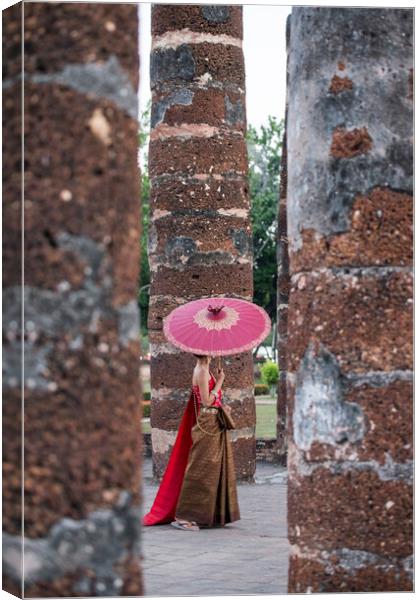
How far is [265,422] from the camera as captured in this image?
63.3ft

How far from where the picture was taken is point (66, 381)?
3371 millimetres

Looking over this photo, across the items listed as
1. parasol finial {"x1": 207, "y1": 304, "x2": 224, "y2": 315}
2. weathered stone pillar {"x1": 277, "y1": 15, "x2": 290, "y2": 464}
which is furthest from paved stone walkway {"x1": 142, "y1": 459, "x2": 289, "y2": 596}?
weathered stone pillar {"x1": 277, "y1": 15, "x2": 290, "y2": 464}

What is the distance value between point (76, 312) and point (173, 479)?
5.90 meters

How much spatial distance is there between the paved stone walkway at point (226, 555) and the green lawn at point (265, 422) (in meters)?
5.14

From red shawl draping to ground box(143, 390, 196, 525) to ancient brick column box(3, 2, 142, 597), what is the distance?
5.59 meters

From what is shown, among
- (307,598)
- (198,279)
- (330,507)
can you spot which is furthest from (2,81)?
(198,279)

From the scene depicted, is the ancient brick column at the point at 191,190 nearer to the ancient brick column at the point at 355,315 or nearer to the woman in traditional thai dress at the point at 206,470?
the woman in traditional thai dress at the point at 206,470

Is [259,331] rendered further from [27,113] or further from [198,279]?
[27,113]

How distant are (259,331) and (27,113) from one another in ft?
18.2

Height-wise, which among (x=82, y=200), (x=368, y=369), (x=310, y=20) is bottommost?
(x=368, y=369)

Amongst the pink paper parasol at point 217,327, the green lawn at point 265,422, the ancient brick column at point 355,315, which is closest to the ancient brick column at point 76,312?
the ancient brick column at point 355,315

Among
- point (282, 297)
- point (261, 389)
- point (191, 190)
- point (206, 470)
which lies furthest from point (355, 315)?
point (261, 389)

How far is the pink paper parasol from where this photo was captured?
28.5 feet

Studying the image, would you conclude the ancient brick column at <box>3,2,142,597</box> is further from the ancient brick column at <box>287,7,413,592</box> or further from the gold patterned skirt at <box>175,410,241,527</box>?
the gold patterned skirt at <box>175,410,241,527</box>
